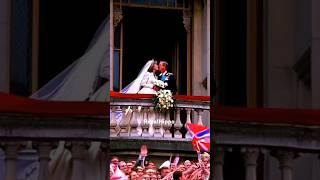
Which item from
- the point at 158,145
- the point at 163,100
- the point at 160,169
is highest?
the point at 163,100

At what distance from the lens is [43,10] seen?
6.13 m

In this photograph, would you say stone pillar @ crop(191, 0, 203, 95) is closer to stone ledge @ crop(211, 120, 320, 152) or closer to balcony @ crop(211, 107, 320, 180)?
balcony @ crop(211, 107, 320, 180)

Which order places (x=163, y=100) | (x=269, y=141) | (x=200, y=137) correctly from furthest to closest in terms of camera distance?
(x=163, y=100) → (x=200, y=137) → (x=269, y=141)

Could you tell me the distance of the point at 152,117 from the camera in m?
6.37

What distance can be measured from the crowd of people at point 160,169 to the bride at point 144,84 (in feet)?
1.27

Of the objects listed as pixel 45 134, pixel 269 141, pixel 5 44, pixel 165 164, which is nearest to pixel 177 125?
pixel 165 164

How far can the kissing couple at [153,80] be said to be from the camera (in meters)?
6.37

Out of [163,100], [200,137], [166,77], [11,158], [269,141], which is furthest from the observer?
[166,77]

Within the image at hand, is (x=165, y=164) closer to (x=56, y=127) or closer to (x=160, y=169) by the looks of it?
(x=160, y=169)

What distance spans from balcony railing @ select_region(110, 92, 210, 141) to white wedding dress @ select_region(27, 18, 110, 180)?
209mm

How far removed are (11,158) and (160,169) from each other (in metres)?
1.02

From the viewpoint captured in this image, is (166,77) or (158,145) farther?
(166,77)

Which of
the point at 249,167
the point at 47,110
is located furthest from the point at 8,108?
the point at 249,167

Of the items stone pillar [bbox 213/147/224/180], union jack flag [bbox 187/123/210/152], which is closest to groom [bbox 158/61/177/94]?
union jack flag [bbox 187/123/210/152]
